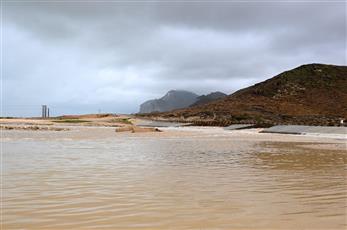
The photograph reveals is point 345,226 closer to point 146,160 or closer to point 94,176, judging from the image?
point 94,176

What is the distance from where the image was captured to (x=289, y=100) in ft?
317

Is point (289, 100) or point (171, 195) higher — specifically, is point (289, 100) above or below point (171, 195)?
above

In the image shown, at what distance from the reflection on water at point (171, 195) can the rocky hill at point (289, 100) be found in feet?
222

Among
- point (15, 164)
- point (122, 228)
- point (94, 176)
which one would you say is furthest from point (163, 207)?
point (15, 164)

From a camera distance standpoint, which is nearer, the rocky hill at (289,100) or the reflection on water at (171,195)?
the reflection on water at (171,195)

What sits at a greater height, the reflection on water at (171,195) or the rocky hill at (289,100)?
the rocky hill at (289,100)

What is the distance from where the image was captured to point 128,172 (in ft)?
35.0

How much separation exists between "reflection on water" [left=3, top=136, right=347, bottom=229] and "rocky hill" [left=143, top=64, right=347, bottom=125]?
6766 cm

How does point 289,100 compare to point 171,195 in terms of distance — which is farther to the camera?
point 289,100

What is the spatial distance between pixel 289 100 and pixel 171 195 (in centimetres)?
9309

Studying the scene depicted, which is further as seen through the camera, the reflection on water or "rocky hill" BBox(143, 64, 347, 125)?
"rocky hill" BBox(143, 64, 347, 125)

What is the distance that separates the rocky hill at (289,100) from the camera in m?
84.7

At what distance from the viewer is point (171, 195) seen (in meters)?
7.58

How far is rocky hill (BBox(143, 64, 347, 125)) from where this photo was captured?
278 feet
